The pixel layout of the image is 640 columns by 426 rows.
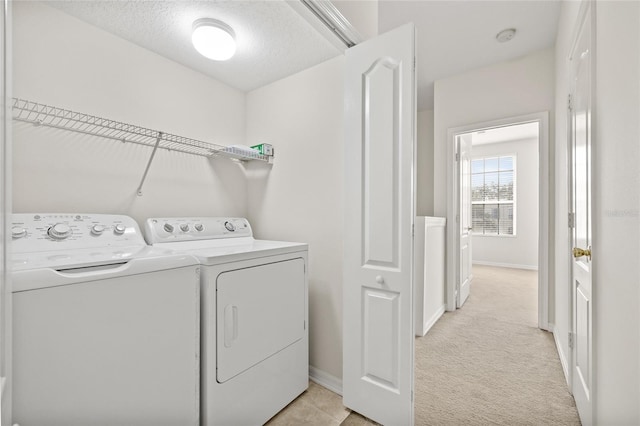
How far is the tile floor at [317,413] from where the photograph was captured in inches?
60.3

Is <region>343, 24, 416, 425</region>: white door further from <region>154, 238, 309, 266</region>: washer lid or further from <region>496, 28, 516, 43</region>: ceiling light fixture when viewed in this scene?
<region>496, 28, 516, 43</region>: ceiling light fixture

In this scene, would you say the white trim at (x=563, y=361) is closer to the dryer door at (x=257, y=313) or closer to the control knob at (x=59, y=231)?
the dryer door at (x=257, y=313)

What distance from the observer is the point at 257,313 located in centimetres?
144

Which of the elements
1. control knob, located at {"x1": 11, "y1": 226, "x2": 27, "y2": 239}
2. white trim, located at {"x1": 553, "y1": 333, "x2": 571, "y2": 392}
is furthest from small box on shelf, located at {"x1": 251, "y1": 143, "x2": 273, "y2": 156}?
white trim, located at {"x1": 553, "y1": 333, "x2": 571, "y2": 392}

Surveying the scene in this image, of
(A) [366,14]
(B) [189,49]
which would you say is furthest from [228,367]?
(A) [366,14]

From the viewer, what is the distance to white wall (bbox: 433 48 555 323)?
277 cm

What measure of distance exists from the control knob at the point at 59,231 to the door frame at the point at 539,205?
328 centimetres

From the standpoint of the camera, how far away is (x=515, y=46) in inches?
109

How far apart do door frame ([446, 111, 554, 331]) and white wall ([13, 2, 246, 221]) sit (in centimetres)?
245

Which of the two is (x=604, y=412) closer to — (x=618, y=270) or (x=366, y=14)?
(x=618, y=270)

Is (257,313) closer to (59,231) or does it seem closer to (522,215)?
(59,231)

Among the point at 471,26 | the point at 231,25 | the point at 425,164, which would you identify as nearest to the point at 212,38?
the point at 231,25

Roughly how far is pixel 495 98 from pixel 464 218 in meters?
1.39

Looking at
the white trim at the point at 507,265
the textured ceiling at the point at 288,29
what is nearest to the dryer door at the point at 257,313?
the textured ceiling at the point at 288,29
